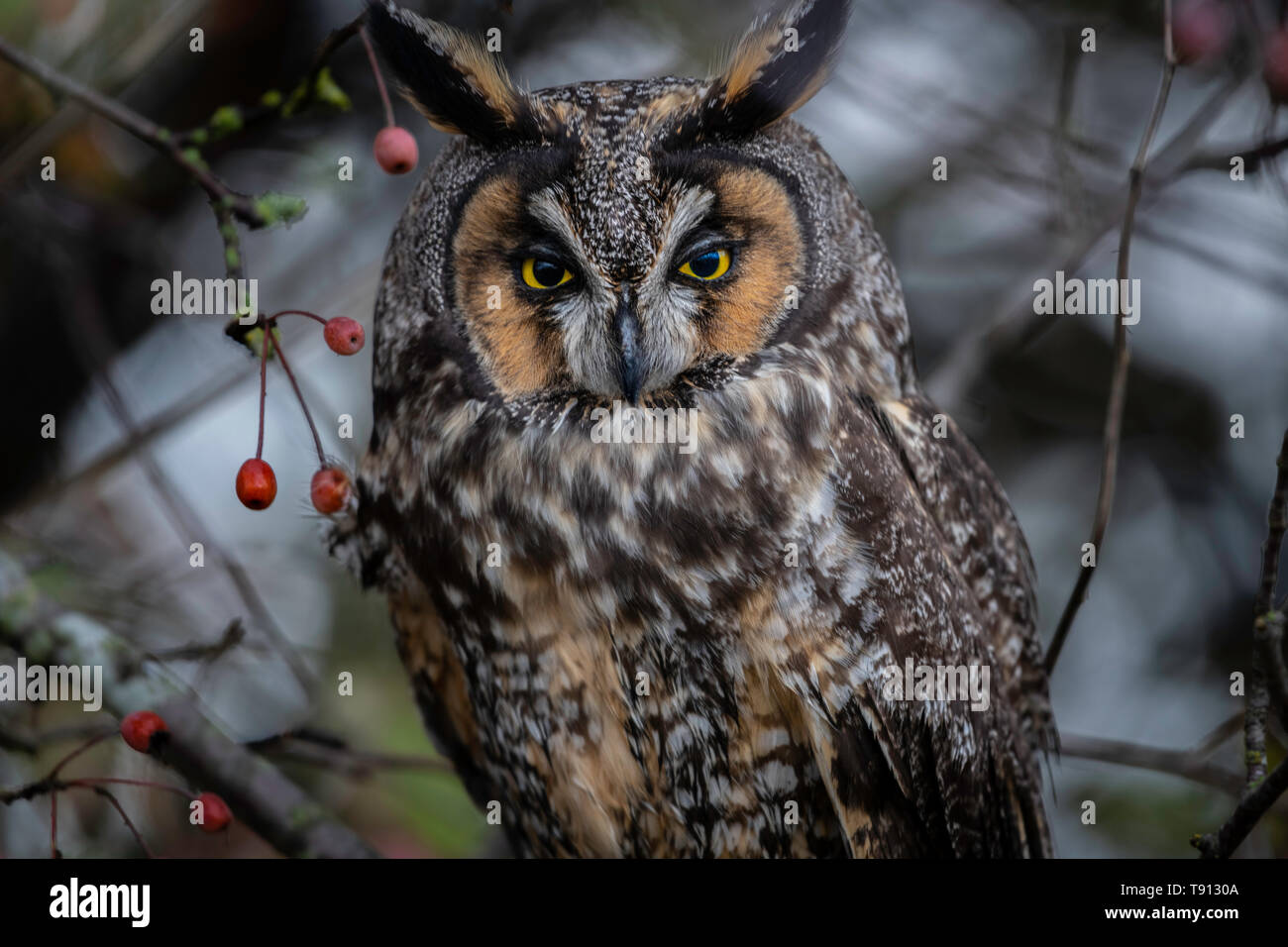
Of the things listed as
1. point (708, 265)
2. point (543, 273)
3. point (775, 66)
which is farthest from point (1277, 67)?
point (543, 273)

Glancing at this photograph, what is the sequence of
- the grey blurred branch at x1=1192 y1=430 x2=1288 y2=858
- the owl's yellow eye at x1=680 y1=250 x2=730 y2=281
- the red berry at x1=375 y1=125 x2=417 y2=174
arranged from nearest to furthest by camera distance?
the grey blurred branch at x1=1192 y1=430 x2=1288 y2=858, the red berry at x1=375 y1=125 x2=417 y2=174, the owl's yellow eye at x1=680 y1=250 x2=730 y2=281

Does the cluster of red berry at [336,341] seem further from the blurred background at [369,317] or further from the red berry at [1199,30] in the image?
the red berry at [1199,30]

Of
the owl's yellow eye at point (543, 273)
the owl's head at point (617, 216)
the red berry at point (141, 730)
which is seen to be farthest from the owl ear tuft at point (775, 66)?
the red berry at point (141, 730)

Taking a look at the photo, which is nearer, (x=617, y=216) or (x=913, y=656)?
(x=617, y=216)

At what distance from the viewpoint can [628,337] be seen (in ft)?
5.18

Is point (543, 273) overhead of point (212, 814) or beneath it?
overhead

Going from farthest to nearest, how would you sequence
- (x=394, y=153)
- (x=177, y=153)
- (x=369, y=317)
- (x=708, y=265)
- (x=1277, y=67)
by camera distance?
(x=369, y=317) → (x=1277, y=67) → (x=708, y=265) → (x=394, y=153) → (x=177, y=153)

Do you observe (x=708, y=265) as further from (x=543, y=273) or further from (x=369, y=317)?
(x=369, y=317)

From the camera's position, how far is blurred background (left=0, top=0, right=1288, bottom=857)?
79.1 inches

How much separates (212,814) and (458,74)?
3.66 feet

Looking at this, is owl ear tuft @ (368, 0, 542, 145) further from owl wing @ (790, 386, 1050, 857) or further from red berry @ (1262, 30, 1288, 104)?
red berry @ (1262, 30, 1288, 104)

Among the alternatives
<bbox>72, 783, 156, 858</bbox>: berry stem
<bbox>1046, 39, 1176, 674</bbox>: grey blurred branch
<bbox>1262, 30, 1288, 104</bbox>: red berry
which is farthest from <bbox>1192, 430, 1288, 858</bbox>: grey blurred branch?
<bbox>72, 783, 156, 858</bbox>: berry stem
